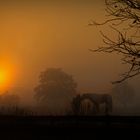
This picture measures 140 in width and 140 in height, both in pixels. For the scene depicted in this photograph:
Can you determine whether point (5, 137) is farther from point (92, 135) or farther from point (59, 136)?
point (92, 135)

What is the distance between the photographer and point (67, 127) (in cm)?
1337

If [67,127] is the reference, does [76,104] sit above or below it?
above

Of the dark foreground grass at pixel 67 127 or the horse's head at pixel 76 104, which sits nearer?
the dark foreground grass at pixel 67 127

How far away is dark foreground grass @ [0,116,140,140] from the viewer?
13195 mm

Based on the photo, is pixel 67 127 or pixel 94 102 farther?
pixel 94 102

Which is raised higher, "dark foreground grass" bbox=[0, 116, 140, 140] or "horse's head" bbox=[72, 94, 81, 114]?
"horse's head" bbox=[72, 94, 81, 114]

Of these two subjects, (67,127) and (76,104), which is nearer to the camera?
(67,127)

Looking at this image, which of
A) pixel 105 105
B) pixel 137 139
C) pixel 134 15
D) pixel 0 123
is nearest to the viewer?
pixel 134 15

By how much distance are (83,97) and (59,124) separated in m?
8.99

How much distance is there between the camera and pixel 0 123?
1377 centimetres

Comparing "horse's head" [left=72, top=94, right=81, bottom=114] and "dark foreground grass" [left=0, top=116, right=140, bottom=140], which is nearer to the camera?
"dark foreground grass" [left=0, top=116, right=140, bottom=140]

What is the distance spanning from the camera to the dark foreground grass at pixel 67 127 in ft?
43.3

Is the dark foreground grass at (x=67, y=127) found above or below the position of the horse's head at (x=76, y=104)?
below

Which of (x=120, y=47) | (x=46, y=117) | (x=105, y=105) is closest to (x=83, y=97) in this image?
(x=105, y=105)
